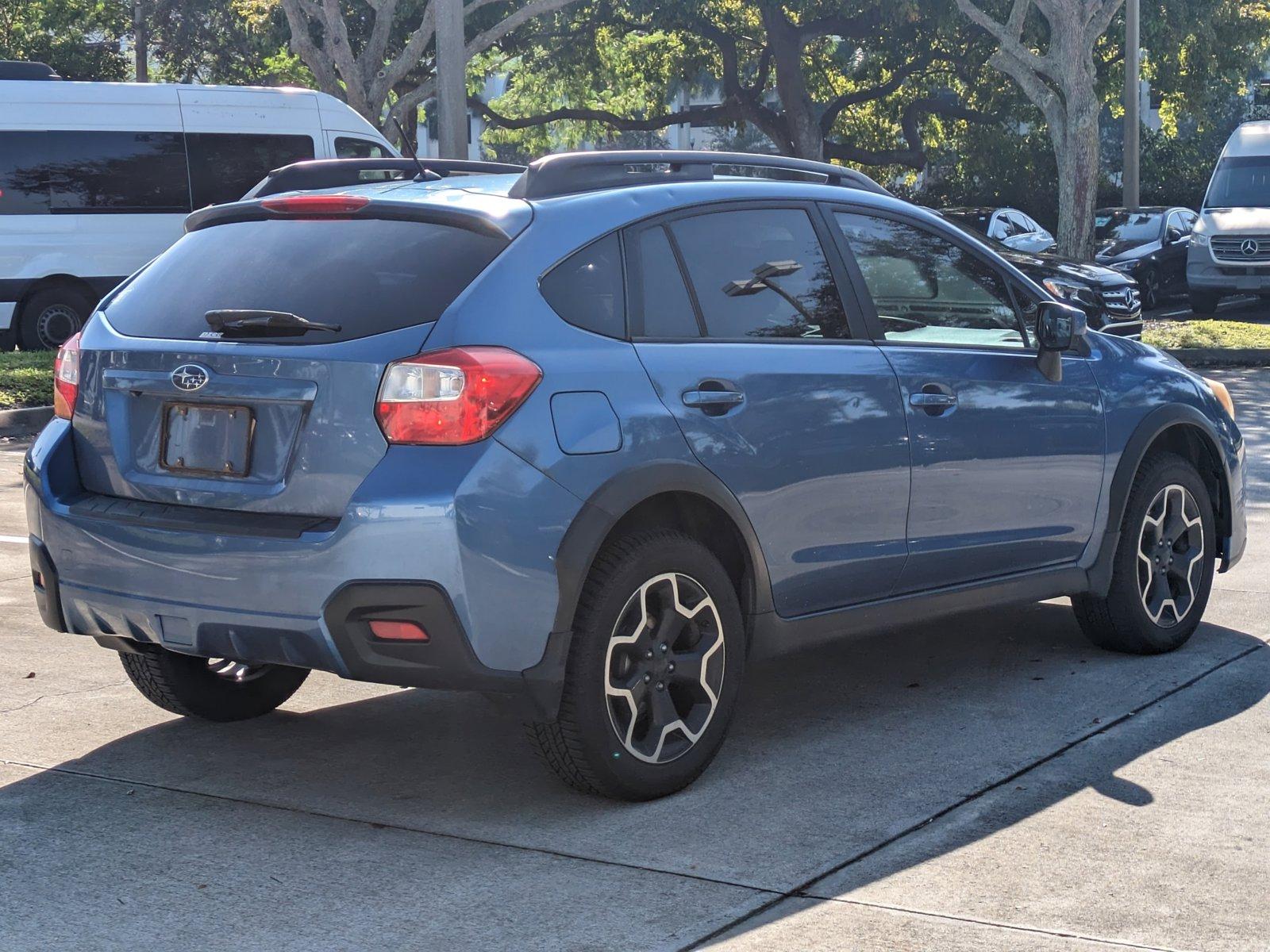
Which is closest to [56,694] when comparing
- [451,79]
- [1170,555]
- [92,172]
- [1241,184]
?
[1170,555]

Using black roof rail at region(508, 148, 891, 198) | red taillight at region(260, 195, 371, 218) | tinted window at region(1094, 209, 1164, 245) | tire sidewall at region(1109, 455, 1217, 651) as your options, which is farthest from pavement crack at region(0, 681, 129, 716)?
tinted window at region(1094, 209, 1164, 245)

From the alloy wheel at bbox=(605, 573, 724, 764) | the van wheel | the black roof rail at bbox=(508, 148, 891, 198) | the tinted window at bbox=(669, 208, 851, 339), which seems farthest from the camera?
the van wheel

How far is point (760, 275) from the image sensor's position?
512cm

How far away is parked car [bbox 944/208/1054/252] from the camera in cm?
2341

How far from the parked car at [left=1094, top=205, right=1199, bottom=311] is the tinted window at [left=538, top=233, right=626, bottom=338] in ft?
72.3

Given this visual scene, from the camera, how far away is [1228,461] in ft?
21.5

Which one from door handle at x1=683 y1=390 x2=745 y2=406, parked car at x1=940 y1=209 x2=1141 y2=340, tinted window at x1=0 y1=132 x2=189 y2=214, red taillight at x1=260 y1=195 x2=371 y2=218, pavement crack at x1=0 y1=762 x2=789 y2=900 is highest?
tinted window at x1=0 y1=132 x2=189 y2=214

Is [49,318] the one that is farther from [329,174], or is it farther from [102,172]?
[329,174]

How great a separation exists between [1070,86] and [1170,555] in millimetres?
19134

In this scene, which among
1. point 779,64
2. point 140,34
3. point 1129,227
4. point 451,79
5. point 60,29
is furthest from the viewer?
point 60,29

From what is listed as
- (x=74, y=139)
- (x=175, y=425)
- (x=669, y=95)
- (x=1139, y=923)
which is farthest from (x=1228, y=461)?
(x=669, y=95)

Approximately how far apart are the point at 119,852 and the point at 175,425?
3.50ft

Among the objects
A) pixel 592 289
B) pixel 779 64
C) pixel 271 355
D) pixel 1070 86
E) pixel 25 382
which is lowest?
pixel 25 382

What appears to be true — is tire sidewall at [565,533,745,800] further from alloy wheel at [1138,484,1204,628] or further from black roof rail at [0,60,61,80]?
black roof rail at [0,60,61,80]
